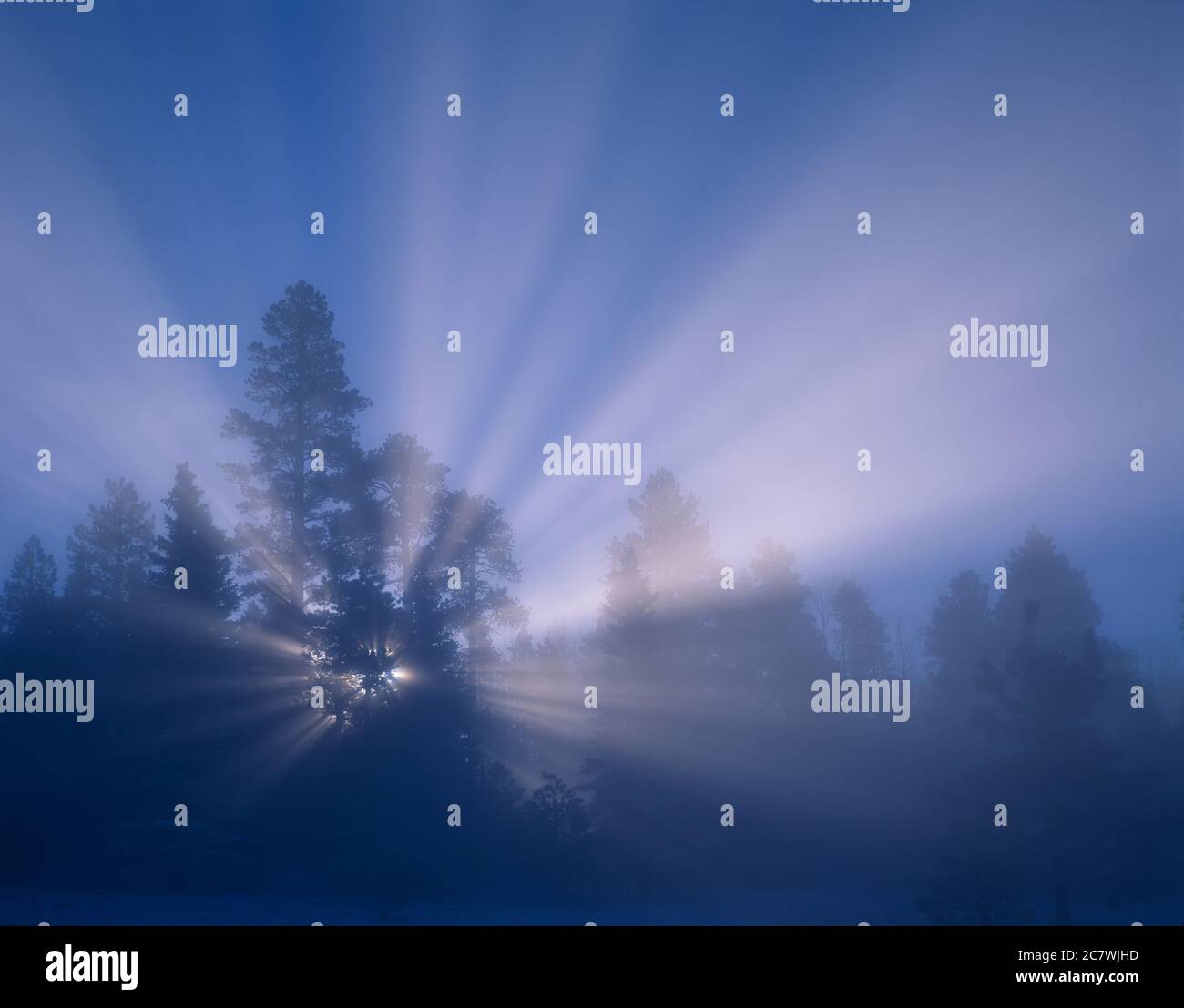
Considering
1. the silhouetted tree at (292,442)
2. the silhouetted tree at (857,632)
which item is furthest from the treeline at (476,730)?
the silhouetted tree at (857,632)

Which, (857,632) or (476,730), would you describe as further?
(857,632)

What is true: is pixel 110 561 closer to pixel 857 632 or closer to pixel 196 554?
pixel 196 554

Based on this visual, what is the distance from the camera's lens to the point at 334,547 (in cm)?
1159

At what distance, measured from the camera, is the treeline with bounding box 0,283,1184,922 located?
1115 centimetres

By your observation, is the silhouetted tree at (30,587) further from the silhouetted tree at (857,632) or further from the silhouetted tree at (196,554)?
the silhouetted tree at (857,632)

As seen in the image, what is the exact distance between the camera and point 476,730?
1214cm

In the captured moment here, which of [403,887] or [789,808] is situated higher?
[789,808]

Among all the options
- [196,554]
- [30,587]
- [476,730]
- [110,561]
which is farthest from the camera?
[30,587]

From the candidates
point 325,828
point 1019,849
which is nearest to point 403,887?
point 325,828

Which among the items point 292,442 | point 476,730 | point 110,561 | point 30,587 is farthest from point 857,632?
point 30,587

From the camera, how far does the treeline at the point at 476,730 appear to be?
1115 cm

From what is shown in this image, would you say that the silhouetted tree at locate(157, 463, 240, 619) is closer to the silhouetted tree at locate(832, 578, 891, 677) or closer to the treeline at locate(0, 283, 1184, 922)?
the treeline at locate(0, 283, 1184, 922)
